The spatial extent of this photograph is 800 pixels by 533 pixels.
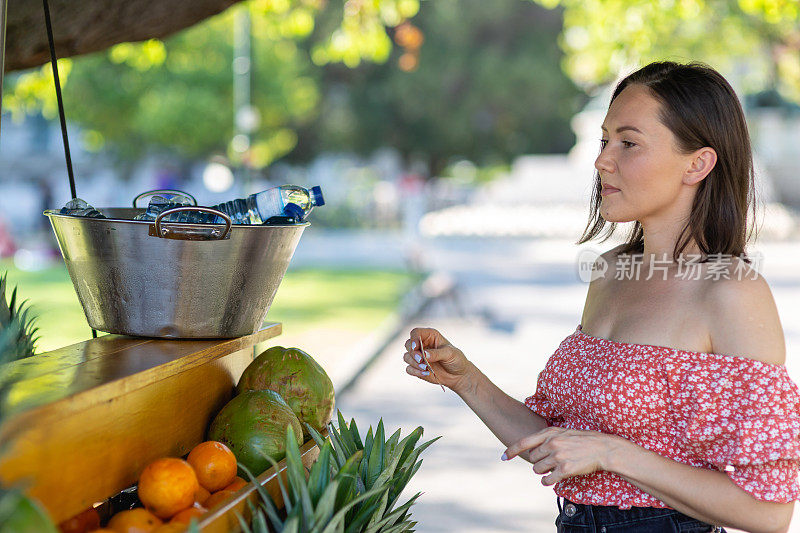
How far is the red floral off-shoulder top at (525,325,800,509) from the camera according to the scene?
208 centimetres

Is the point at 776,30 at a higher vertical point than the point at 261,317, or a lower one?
higher

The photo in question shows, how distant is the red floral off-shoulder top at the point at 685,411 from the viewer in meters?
2.08

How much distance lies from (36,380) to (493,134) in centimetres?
3573

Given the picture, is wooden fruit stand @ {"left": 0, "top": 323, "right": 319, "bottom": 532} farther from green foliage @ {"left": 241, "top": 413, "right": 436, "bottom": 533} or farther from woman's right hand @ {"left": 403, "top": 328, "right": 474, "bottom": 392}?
woman's right hand @ {"left": 403, "top": 328, "right": 474, "bottom": 392}

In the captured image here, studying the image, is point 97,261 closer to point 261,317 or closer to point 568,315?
point 261,317

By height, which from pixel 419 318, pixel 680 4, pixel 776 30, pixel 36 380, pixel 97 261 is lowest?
pixel 419 318

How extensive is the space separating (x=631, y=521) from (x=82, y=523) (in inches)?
52.6

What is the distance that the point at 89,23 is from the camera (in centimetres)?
324

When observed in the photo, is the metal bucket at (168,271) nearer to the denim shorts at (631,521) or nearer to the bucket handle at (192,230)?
the bucket handle at (192,230)

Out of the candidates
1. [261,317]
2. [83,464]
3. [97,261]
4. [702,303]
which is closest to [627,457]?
[702,303]

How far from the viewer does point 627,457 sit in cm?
215

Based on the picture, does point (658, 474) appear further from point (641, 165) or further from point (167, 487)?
point (167, 487)

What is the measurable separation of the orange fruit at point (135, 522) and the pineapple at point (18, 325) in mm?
726

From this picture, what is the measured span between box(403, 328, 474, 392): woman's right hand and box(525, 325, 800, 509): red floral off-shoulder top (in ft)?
1.07
